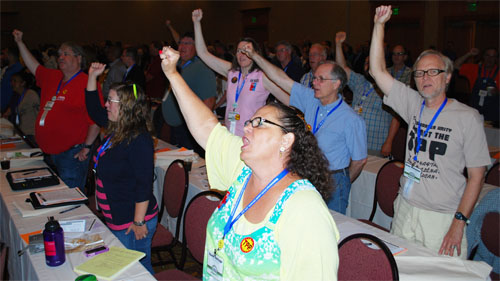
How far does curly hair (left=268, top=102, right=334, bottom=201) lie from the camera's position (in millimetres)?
1481

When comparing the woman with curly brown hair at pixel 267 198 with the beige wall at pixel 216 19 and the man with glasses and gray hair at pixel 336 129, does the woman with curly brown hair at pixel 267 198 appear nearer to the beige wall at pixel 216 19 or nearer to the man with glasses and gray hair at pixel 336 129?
the man with glasses and gray hair at pixel 336 129

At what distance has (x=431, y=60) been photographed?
7.48ft

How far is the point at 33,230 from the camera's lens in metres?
2.38

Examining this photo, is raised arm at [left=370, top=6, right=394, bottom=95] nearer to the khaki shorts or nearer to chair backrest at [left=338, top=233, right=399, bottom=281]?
the khaki shorts

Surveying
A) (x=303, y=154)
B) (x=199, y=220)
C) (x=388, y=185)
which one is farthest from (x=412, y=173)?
(x=199, y=220)

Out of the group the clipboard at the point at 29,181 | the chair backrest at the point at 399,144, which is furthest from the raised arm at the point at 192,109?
the chair backrest at the point at 399,144

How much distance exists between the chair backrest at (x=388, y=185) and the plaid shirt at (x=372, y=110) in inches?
47.8

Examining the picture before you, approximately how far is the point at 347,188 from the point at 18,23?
52.6 ft

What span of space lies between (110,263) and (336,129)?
1.69 meters

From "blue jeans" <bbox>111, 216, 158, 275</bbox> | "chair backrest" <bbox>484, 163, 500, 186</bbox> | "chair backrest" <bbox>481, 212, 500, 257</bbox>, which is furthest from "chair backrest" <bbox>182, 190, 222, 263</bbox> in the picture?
"chair backrest" <bbox>484, 163, 500, 186</bbox>

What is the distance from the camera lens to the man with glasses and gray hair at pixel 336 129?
2.89m

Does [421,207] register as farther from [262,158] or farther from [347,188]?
[262,158]

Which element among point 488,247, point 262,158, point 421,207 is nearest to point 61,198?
point 262,158

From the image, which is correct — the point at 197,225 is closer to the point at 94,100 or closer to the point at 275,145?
the point at 275,145
